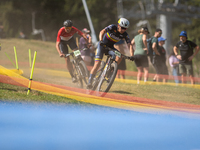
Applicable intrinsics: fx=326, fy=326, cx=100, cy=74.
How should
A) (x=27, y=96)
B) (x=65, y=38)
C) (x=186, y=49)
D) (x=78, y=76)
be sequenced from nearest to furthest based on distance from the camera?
(x=27, y=96)
(x=78, y=76)
(x=65, y=38)
(x=186, y=49)

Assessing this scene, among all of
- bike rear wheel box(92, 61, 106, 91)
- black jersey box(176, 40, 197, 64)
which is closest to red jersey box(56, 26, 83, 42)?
bike rear wheel box(92, 61, 106, 91)

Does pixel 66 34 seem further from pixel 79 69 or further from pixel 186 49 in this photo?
pixel 186 49

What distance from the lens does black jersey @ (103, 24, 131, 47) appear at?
7871 mm

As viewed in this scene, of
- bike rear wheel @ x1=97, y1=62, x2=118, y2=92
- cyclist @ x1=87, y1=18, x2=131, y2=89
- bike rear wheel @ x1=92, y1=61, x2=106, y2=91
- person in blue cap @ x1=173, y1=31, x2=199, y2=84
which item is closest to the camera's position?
cyclist @ x1=87, y1=18, x2=131, y2=89

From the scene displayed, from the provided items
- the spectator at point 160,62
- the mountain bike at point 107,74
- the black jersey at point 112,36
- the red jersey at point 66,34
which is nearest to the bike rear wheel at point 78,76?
the red jersey at point 66,34

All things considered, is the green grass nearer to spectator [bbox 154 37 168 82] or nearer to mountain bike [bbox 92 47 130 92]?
Result: mountain bike [bbox 92 47 130 92]

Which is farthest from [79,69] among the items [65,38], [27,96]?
[27,96]

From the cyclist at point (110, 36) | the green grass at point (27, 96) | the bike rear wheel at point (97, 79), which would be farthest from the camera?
the bike rear wheel at point (97, 79)

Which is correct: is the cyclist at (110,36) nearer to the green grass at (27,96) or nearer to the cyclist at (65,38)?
the green grass at (27,96)

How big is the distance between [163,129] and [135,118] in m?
0.67

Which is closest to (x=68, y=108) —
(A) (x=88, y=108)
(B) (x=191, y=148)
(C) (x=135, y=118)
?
(A) (x=88, y=108)

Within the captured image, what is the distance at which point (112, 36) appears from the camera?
8031mm

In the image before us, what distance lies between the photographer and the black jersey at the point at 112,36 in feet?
25.8

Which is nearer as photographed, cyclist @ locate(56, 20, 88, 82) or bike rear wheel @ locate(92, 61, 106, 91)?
bike rear wheel @ locate(92, 61, 106, 91)
